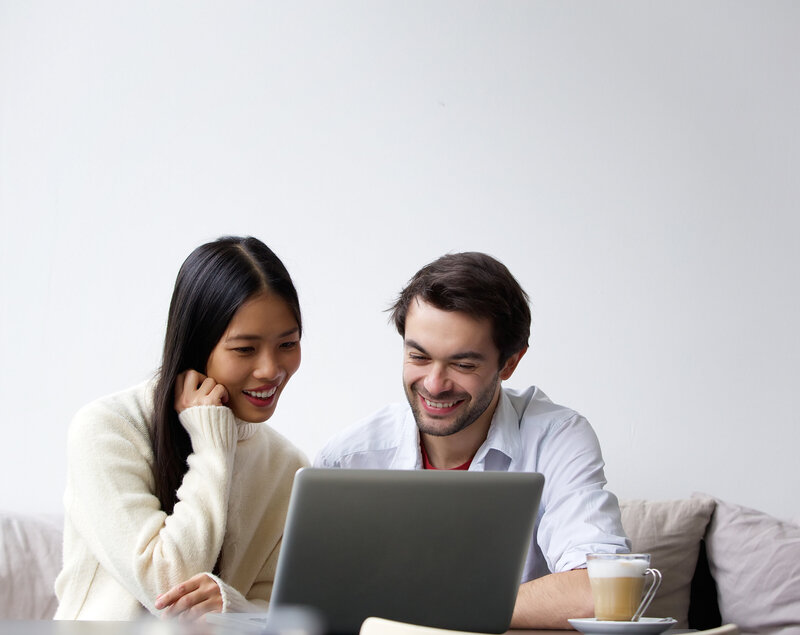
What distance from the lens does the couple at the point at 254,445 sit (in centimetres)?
148

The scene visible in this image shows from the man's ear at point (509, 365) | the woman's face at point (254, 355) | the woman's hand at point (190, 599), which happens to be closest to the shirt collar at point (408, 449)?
the man's ear at point (509, 365)

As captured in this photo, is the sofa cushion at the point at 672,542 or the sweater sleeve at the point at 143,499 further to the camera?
the sofa cushion at the point at 672,542

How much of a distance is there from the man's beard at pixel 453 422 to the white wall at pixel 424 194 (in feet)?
1.97

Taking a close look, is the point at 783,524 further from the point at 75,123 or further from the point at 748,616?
the point at 75,123

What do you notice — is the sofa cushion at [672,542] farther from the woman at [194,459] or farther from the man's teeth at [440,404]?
the woman at [194,459]

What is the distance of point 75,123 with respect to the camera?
270 centimetres

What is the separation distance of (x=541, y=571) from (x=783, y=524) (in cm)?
72

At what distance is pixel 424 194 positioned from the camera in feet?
8.71

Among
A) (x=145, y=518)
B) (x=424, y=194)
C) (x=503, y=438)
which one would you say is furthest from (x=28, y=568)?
(x=424, y=194)

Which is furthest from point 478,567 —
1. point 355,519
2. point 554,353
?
point 554,353

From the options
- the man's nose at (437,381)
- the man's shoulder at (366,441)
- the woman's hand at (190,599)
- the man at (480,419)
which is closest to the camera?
the woman's hand at (190,599)

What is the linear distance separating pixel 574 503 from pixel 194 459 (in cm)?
72

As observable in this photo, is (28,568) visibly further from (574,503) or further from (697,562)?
(697,562)

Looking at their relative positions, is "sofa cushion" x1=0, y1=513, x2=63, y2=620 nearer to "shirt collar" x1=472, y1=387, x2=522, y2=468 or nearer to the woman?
the woman
